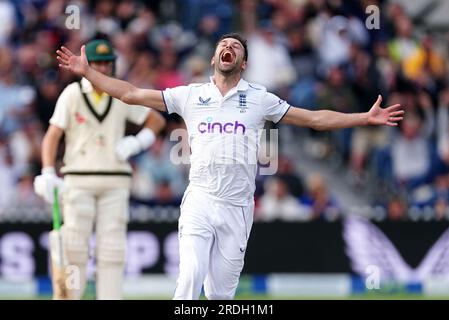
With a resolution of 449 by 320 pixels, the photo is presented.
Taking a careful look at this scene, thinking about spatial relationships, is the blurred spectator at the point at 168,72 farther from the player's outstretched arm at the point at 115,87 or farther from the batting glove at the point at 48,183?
the player's outstretched arm at the point at 115,87

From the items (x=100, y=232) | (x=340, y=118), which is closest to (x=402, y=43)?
(x=100, y=232)

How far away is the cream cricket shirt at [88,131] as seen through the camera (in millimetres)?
11000

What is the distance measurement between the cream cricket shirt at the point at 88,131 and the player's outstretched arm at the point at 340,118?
2315 millimetres

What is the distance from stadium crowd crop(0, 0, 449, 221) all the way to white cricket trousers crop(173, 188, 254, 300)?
6536 mm

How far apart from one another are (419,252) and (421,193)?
1.44 meters

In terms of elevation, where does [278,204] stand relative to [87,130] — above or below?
below

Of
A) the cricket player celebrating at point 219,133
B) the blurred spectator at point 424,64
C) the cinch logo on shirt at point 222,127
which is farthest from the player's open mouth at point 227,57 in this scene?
the blurred spectator at point 424,64

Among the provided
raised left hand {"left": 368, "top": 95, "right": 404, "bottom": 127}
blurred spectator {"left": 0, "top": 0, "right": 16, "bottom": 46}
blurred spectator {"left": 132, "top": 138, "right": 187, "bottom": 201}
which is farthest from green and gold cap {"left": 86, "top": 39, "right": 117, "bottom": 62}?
blurred spectator {"left": 0, "top": 0, "right": 16, "bottom": 46}

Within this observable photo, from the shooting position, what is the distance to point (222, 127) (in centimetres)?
895

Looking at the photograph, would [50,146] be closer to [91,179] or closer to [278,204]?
[91,179]

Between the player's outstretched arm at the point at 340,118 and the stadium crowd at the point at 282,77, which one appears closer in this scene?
the player's outstretched arm at the point at 340,118

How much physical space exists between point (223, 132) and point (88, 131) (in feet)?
7.77

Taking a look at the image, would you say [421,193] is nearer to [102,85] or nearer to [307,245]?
[307,245]
